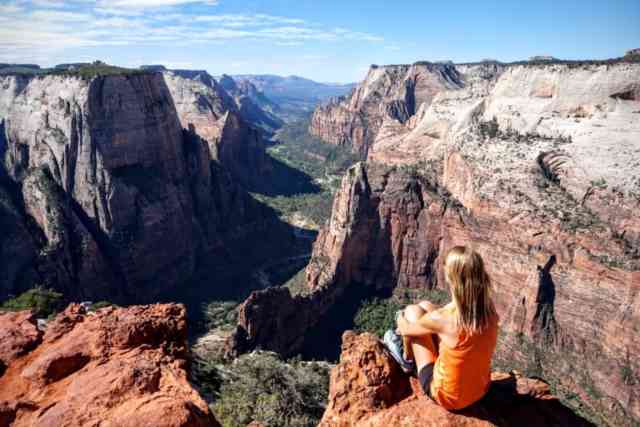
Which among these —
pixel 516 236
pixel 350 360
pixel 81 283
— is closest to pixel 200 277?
pixel 81 283

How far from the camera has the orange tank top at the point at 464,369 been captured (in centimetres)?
817

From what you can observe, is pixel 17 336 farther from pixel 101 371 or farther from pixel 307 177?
pixel 307 177

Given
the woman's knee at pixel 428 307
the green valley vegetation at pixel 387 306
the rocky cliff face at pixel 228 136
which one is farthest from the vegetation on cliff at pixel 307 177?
the woman's knee at pixel 428 307

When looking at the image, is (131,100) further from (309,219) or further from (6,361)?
(6,361)

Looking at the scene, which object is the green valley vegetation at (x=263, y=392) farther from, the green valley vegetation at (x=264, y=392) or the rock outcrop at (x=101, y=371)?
the rock outcrop at (x=101, y=371)

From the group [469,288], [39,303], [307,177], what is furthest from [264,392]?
[307,177]

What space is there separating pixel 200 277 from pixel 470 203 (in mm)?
43220

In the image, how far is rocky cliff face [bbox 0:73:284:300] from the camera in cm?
5481

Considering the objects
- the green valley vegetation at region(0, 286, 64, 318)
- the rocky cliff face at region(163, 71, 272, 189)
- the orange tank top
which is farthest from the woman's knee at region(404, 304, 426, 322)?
the rocky cliff face at region(163, 71, 272, 189)

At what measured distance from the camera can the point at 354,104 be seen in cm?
18675

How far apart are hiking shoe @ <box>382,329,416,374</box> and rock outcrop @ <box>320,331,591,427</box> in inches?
9.3

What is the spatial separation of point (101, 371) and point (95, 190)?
56358mm

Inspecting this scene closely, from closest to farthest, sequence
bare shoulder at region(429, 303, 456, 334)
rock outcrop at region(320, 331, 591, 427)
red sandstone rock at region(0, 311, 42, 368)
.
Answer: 1. bare shoulder at region(429, 303, 456, 334)
2. rock outcrop at region(320, 331, 591, 427)
3. red sandstone rock at region(0, 311, 42, 368)

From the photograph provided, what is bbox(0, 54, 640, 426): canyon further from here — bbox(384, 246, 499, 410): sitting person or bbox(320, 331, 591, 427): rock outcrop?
bbox(384, 246, 499, 410): sitting person
